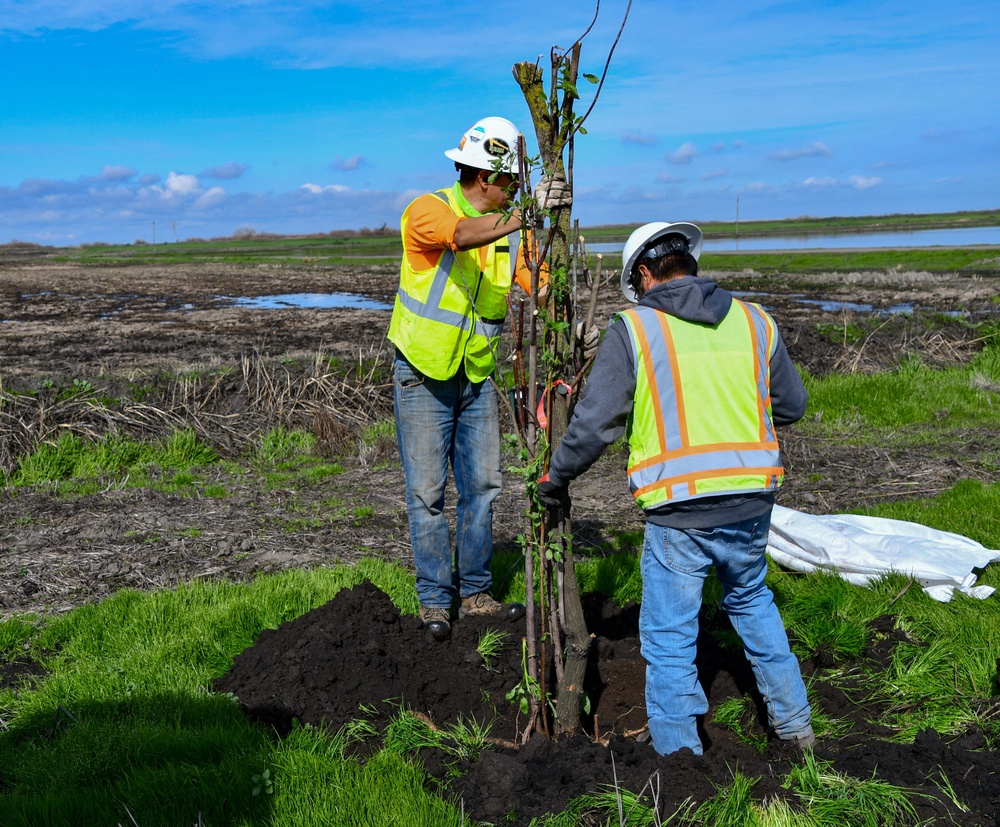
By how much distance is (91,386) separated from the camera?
29.3ft

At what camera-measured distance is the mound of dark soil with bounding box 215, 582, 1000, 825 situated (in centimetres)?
301

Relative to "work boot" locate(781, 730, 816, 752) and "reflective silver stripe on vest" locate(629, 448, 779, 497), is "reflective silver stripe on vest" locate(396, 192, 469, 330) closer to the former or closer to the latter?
"reflective silver stripe on vest" locate(629, 448, 779, 497)

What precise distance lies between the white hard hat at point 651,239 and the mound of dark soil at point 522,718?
1722 mm

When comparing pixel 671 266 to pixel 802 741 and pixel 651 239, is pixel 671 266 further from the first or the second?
pixel 802 741

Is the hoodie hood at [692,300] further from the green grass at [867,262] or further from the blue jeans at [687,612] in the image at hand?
the green grass at [867,262]

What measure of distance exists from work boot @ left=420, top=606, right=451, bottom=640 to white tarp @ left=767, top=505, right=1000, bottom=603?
2.22 metres

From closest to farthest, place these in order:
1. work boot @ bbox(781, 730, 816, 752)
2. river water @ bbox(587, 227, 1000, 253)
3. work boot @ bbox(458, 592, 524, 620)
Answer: work boot @ bbox(781, 730, 816, 752), work boot @ bbox(458, 592, 524, 620), river water @ bbox(587, 227, 1000, 253)

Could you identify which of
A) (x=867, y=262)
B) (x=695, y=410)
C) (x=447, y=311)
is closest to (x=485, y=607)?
(x=447, y=311)

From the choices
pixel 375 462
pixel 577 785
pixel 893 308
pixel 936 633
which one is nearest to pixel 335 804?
pixel 577 785

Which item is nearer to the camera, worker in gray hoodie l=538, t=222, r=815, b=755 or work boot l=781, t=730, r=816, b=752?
worker in gray hoodie l=538, t=222, r=815, b=755

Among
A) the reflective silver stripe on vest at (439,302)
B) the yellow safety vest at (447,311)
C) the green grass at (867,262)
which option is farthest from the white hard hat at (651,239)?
the green grass at (867,262)

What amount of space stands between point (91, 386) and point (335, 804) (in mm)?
7054

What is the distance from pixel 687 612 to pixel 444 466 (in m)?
1.74

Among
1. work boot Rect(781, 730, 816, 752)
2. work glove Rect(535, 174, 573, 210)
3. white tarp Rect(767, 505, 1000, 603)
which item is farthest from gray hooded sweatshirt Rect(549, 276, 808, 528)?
white tarp Rect(767, 505, 1000, 603)
